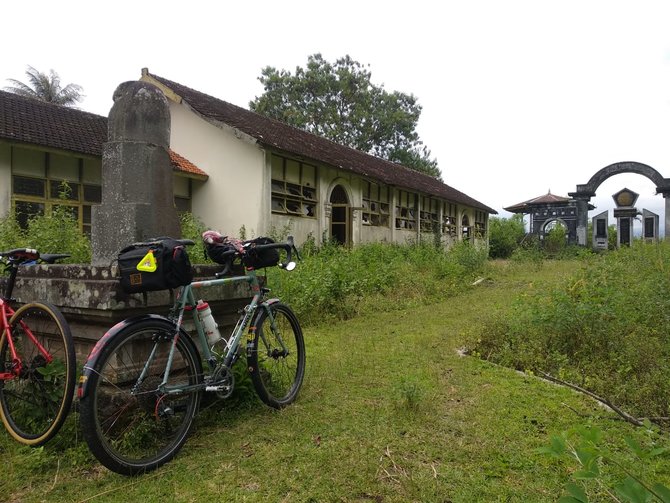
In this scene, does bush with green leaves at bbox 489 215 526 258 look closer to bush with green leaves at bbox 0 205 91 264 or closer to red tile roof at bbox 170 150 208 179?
red tile roof at bbox 170 150 208 179

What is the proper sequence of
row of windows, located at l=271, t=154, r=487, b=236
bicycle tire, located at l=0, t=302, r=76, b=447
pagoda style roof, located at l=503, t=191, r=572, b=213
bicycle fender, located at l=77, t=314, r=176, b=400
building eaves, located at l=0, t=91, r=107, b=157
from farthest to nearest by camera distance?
pagoda style roof, located at l=503, t=191, r=572, b=213
row of windows, located at l=271, t=154, r=487, b=236
building eaves, located at l=0, t=91, r=107, b=157
bicycle tire, located at l=0, t=302, r=76, b=447
bicycle fender, located at l=77, t=314, r=176, b=400

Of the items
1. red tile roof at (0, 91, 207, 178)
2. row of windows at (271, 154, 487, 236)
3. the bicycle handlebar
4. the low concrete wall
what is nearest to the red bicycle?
the low concrete wall

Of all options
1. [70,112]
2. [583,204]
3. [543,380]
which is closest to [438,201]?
[583,204]

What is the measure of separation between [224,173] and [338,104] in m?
20.8

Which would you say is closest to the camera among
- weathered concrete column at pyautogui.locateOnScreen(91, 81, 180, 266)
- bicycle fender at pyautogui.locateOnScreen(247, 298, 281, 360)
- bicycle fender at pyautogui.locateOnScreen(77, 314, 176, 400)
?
bicycle fender at pyautogui.locateOnScreen(77, 314, 176, 400)

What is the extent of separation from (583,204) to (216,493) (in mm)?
29182

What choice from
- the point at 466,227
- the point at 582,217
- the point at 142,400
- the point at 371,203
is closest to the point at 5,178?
the point at 142,400

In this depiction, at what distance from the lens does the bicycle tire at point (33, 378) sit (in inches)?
105

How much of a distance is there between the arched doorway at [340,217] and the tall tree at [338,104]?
14.6 meters

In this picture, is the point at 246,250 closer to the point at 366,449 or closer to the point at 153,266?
the point at 153,266

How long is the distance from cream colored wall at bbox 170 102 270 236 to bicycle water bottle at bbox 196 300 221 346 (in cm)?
964

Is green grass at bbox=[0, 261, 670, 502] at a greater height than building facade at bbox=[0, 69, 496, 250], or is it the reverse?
building facade at bbox=[0, 69, 496, 250]

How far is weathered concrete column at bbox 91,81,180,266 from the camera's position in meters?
3.39

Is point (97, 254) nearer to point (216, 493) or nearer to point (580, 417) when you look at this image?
point (216, 493)
